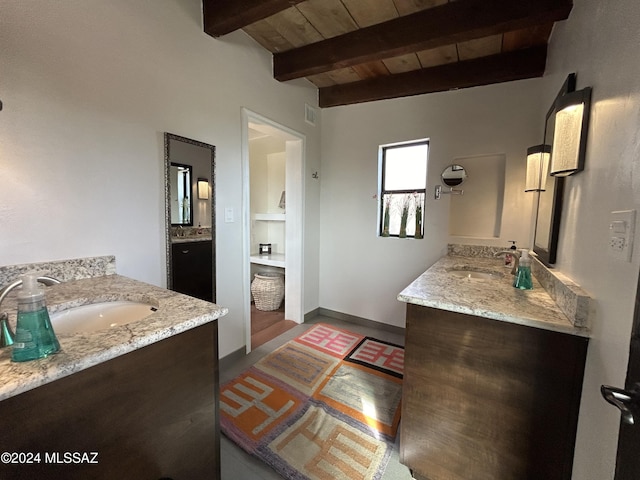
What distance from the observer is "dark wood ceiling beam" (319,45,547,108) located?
7.04 feet

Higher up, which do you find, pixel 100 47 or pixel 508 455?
pixel 100 47

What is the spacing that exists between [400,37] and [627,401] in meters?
2.24

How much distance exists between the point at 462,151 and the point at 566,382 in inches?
82.8

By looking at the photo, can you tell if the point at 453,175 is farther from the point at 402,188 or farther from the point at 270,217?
the point at 270,217

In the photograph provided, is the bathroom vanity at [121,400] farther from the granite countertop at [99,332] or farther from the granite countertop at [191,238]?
the granite countertop at [191,238]

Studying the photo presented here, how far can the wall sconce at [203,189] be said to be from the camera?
6.26 ft

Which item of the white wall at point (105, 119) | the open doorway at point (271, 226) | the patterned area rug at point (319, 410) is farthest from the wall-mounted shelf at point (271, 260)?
the white wall at point (105, 119)

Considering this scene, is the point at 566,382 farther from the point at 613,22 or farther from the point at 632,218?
the point at 613,22

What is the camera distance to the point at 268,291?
3.49m

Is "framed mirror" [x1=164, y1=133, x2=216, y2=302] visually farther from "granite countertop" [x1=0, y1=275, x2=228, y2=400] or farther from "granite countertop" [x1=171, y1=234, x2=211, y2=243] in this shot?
"granite countertop" [x1=0, y1=275, x2=228, y2=400]

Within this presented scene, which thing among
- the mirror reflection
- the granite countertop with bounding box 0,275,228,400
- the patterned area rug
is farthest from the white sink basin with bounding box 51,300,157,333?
the mirror reflection

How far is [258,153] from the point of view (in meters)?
4.14

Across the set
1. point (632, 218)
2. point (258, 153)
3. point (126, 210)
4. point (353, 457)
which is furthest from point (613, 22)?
point (258, 153)

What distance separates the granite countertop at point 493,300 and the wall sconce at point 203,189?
1.52 metres
